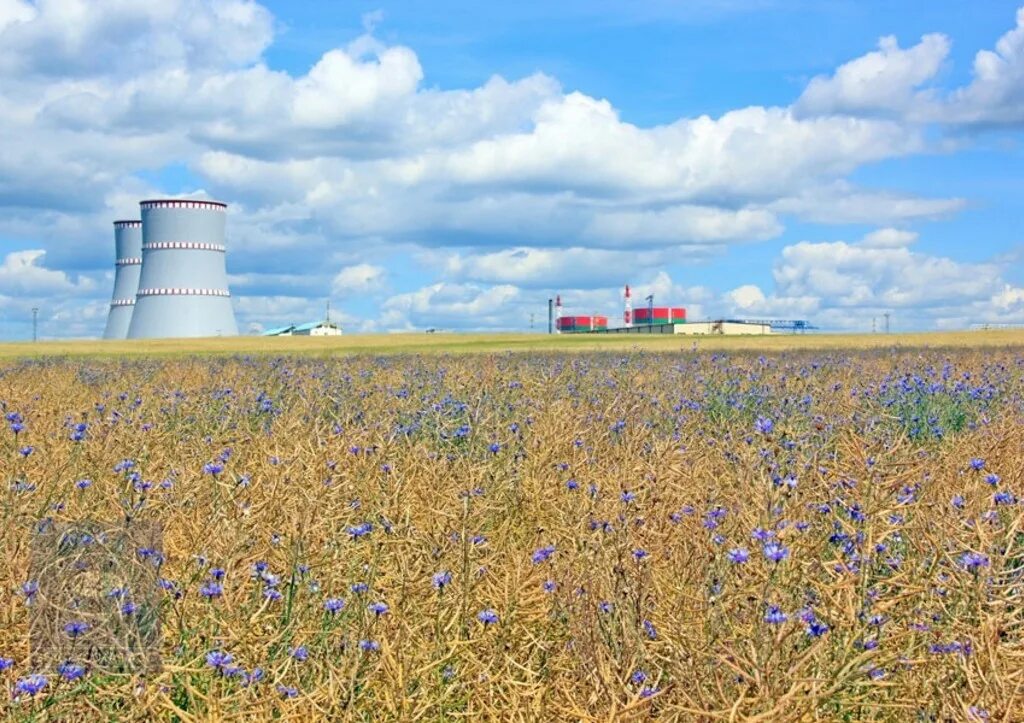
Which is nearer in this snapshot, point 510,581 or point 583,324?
point 510,581

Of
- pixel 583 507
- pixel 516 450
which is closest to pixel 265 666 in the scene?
pixel 583 507

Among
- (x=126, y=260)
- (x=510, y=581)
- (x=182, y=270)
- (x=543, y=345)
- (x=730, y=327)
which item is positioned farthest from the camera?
(x=730, y=327)

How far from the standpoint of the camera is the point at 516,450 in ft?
21.9

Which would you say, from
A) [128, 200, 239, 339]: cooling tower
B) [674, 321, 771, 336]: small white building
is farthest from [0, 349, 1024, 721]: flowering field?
[674, 321, 771, 336]: small white building

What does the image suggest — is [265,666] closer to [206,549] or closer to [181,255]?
[206,549]

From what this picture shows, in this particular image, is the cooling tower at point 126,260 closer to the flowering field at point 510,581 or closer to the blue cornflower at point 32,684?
the flowering field at point 510,581

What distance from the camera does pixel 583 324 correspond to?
133750mm

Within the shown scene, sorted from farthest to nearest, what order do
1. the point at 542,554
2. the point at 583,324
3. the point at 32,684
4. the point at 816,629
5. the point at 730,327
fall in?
the point at 583,324 → the point at 730,327 → the point at 542,554 → the point at 32,684 → the point at 816,629

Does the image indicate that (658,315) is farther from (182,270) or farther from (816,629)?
(816,629)

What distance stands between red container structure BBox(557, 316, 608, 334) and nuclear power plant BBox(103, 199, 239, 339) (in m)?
66.6

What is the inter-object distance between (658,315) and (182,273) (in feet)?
253

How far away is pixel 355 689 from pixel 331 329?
372ft

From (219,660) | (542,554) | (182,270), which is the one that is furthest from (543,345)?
(219,660)

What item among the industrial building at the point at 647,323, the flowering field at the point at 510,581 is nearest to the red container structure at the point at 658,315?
the industrial building at the point at 647,323
